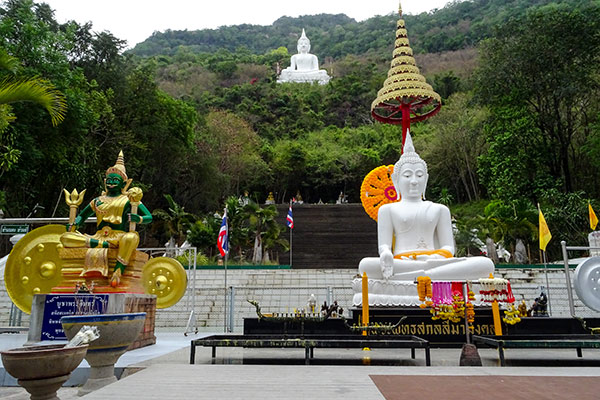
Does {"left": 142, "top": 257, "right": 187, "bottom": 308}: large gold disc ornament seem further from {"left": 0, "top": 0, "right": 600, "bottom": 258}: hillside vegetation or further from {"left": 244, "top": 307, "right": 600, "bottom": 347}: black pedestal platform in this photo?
{"left": 0, "top": 0, "right": 600, "bottom": 258}: hillside vegetation

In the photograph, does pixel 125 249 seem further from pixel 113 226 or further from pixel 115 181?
pixel 115 181

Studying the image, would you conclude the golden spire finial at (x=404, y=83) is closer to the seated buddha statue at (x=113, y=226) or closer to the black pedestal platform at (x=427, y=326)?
the black pedestal platform at (x=427, y=326)

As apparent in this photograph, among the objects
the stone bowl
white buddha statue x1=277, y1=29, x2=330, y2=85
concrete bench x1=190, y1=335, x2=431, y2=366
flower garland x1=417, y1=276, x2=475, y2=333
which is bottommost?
concrete bench x1=190, y1=335, x2=431, y2=366

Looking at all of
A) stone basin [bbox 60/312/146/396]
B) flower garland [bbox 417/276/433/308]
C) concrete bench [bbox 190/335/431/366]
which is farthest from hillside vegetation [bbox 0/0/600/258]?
flower garland [bbox 417/276/433/308]

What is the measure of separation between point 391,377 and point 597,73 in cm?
2303

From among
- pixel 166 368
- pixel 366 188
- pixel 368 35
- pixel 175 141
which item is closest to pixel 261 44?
pixel 368 35

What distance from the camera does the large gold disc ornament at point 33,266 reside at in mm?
7875

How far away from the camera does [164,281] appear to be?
859cm

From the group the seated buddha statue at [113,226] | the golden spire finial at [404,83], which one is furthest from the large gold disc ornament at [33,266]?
the golden spire finial at [404,83]

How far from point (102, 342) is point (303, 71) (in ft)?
220

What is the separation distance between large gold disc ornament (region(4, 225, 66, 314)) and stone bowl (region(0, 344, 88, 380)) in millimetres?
5010

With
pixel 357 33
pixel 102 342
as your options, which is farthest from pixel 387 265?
pixel 357 33

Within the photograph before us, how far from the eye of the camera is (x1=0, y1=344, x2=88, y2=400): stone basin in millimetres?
3391

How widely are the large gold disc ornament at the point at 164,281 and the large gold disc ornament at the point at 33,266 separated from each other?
1584 millimetres
